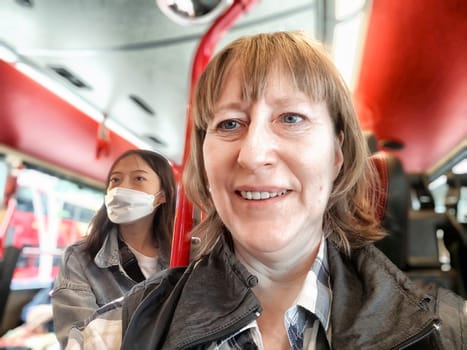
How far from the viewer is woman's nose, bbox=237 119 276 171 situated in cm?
62

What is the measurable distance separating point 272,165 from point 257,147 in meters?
0.05

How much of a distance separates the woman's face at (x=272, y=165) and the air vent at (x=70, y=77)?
0.40 metres

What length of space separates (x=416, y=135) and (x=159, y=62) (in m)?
2.07

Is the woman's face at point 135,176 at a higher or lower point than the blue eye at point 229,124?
lower

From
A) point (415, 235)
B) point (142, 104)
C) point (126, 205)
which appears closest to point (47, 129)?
point (142, 104)

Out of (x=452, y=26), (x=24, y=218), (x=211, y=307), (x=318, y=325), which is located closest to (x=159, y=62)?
(x=24, y=218)

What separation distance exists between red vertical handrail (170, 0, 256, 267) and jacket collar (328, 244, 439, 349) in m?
0.33

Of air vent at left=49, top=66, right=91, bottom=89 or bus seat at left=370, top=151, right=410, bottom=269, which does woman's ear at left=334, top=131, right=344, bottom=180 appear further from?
air vent at left=49, top=66, right=91, bottom=89

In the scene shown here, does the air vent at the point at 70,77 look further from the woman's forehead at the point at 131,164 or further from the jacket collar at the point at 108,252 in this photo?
the jacket collar at the point at 108,252

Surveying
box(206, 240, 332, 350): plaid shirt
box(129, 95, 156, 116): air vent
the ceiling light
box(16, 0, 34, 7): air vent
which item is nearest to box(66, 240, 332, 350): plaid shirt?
box(206, 240, 332, 350): plaid shirt

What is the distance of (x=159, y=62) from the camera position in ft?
3.13

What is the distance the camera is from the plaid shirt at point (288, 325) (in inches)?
26.2

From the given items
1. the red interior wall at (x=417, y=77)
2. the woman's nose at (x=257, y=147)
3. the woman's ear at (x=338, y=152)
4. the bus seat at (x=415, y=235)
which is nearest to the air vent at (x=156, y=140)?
the woman's nose at (x=257, y=147)

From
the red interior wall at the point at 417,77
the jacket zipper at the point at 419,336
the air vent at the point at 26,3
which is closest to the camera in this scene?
the jacket zipper at the point at 419,336
